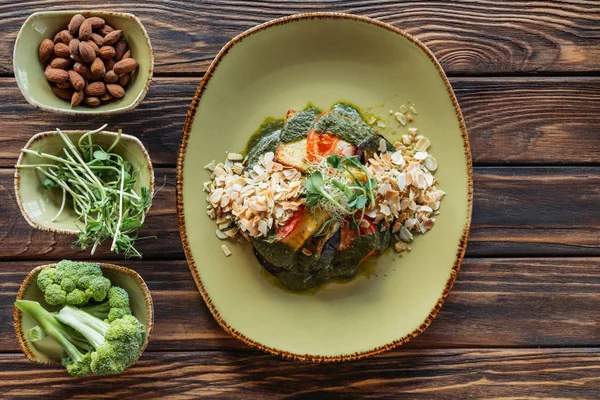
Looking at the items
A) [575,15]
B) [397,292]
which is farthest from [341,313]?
[575,15]

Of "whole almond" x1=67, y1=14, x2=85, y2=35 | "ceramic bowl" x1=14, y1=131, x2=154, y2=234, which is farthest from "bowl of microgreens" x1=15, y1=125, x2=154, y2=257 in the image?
"whole almond" x1=67, y1=14, x2=85, y2=35

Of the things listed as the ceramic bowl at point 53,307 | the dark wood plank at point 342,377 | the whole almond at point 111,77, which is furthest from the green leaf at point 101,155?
the dark wood plank at point 342,377

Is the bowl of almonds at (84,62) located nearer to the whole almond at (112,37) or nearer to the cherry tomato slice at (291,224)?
the whole almond at (112,37)

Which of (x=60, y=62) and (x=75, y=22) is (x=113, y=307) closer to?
(x=60, y=62)

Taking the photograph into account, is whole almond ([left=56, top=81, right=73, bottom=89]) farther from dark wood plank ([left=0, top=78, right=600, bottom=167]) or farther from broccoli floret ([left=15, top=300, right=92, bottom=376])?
broccoli floret ([left=15, top=300, right=92, bottom=376])

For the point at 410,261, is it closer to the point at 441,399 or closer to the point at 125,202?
the point at 441,399

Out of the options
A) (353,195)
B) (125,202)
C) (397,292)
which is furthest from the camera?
(397,292)

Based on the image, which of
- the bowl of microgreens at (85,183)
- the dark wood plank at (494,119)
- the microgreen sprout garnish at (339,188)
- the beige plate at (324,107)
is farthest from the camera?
the dark wood plank at (494,119)
